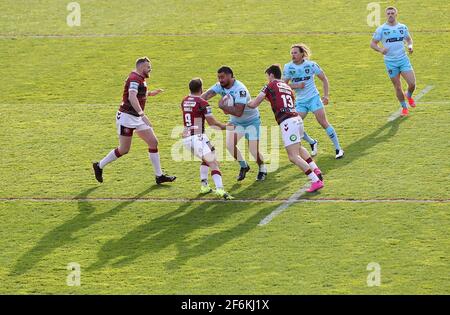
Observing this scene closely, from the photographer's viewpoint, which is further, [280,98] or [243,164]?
[243,164]

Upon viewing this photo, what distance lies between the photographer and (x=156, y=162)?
780 inches

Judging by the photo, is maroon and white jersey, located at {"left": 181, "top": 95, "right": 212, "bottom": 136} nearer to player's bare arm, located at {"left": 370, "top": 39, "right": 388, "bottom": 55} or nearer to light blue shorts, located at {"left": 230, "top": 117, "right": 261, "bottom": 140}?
light blue shorts, located at {"left": 230, "top": 117, "right": 261, "bottom": 140}

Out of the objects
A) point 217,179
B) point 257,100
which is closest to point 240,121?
point 257,100

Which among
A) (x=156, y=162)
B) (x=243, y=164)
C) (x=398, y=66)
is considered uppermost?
(x=398, y=66)

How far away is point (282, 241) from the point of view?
1683 cm

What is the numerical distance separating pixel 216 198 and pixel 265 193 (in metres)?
0.92

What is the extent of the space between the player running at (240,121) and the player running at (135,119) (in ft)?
3.98

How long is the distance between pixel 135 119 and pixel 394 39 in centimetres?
702

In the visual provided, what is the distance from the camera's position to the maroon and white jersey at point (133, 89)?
62.9 feet

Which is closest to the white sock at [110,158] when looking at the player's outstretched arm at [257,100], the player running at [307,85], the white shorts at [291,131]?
the player's outstretched arm at [257,100]

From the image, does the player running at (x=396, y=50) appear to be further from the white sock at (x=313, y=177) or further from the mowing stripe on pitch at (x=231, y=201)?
the mowing stripe on pitch at (x=231, y=201)

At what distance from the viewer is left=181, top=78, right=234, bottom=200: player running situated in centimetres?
1850

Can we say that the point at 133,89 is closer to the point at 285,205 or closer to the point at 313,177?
the point at 285,205
